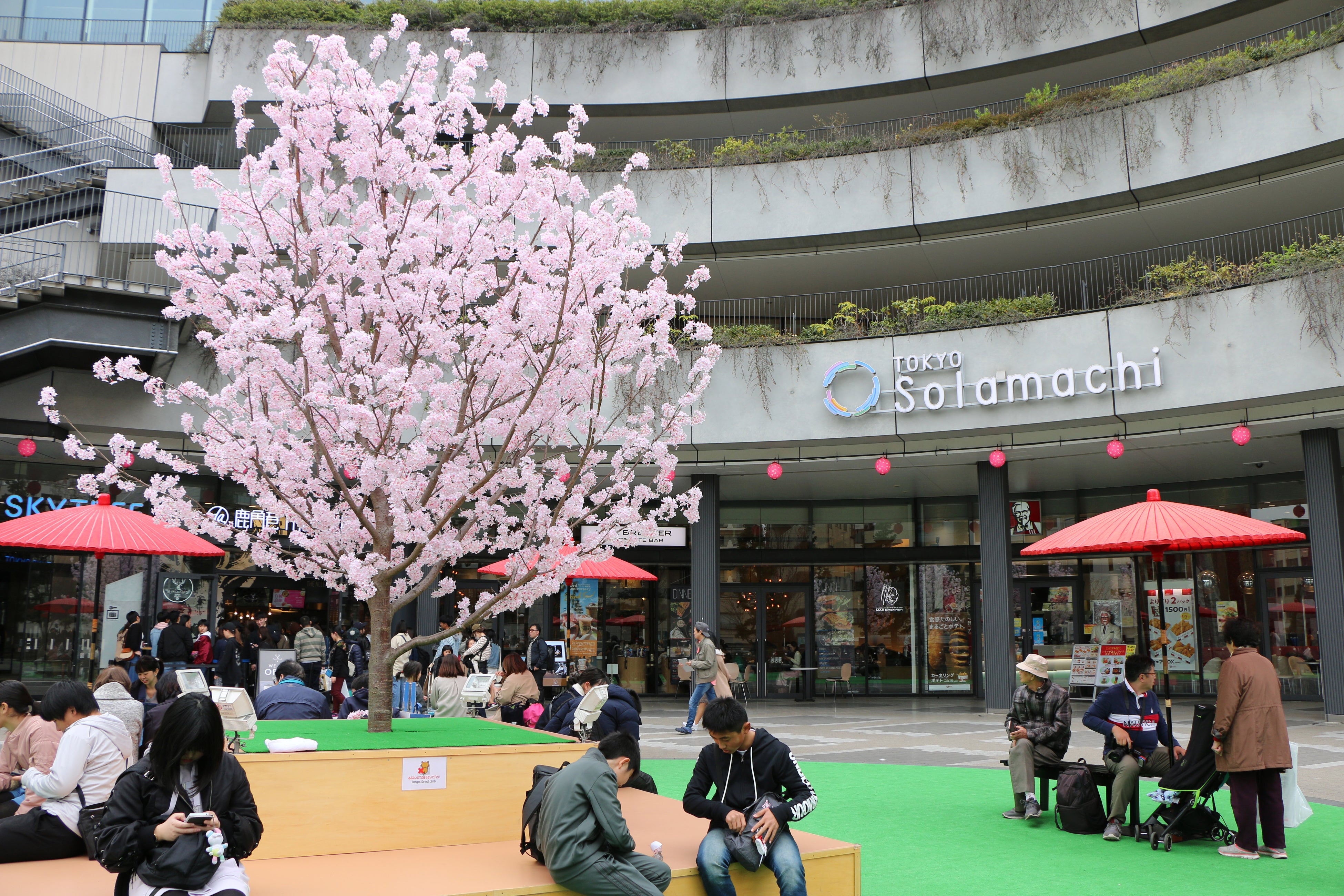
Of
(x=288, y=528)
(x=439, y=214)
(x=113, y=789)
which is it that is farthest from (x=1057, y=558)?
(x=113, y=789)

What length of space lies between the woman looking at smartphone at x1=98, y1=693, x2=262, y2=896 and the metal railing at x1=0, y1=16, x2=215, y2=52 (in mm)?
21343

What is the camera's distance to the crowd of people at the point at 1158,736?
7.61 metres

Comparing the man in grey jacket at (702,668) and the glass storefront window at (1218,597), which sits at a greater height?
the glass storefront window at (1218,597)

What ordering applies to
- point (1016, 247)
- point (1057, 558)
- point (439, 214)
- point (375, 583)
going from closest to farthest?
point (375, 583)
point (439, 214)
point (1016, 247)
point (1057, 558)

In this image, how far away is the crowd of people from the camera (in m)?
7.61

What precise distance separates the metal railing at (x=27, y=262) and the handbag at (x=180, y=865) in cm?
1481

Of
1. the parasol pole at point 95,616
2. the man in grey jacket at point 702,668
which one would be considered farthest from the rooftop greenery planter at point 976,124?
the parasol pole at point 95,616

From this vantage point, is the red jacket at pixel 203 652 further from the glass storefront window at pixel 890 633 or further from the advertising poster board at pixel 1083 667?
the advertising poster board at pixel 1083 667

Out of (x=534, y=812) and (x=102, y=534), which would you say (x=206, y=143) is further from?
(x=534, y=812)

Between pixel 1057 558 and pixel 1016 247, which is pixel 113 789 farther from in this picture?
pixel 1057 558

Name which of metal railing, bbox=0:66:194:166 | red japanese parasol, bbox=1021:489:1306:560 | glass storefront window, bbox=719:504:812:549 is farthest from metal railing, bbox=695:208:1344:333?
metal railing, bbox=0:66:194:166

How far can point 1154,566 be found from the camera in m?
21.0

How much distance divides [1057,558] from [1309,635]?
483 centimetres

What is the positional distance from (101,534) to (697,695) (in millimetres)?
8489
